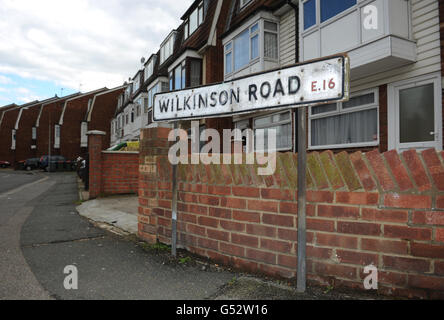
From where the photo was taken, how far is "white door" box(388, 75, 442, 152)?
21.1 feet

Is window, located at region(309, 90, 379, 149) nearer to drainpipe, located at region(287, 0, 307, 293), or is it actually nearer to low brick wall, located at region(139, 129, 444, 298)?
low brick wall, located at region(139, 129, 444, 298)

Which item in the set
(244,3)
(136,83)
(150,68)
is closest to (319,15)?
(244,3)

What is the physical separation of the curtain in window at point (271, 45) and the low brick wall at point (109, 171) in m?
6.36

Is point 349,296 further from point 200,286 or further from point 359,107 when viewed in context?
point 359,107

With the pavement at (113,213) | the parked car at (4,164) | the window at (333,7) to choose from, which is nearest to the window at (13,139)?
the parked car at (4,164)

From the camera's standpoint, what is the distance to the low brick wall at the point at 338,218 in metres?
2.28

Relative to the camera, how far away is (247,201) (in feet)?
10.2

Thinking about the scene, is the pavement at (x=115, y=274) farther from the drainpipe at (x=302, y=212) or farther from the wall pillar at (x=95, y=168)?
the wall pillar at (x=95, y=168)

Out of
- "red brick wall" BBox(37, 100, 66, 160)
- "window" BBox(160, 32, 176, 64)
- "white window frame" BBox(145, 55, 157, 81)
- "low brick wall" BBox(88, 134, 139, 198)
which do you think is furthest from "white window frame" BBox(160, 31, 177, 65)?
"red brick wall" BBox(37, 100, 66, 160)

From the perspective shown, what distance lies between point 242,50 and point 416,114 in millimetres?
7655

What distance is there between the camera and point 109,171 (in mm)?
10133

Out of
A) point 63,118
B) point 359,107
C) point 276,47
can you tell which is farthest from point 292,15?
point 63,118

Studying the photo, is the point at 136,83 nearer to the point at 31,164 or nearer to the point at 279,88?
the point at 31,164

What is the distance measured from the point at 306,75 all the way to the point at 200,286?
2.13m
